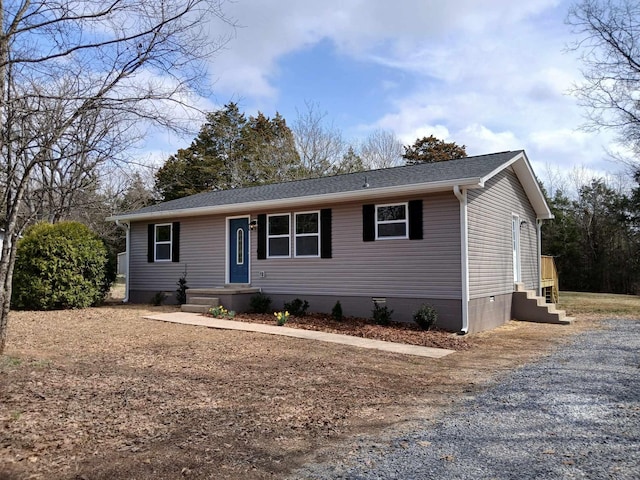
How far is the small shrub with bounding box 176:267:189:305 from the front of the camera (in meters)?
13.8

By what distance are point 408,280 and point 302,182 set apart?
5.77 meters

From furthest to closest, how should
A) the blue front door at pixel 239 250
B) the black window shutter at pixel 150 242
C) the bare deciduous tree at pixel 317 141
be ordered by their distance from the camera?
the bare deciduous tree at pixel 317 141
the black window shutter at pixel 150 242
the blue front door at pixel 239 250

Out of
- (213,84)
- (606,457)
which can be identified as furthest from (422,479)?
(213,84)

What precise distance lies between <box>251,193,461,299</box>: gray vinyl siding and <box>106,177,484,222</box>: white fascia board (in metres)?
0.38

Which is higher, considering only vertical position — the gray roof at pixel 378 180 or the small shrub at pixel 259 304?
the gray roof at pixel 378 180

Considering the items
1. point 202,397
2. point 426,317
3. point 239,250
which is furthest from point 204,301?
point 202,397

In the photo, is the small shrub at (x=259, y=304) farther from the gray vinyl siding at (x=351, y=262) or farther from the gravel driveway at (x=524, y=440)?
the gravel driveway at (x=524, y=440)

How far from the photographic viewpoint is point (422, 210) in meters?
10.2

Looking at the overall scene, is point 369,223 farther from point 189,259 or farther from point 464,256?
point 189,259

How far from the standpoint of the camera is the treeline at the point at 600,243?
23984 millimetres

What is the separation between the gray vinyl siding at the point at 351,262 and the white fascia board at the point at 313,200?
0.91 feet

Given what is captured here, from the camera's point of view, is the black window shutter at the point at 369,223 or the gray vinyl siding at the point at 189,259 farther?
the gray vinyl siding at the point at 189,259

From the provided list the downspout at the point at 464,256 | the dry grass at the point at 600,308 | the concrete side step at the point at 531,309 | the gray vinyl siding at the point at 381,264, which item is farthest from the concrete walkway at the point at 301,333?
the dry grass at the point at 600,308

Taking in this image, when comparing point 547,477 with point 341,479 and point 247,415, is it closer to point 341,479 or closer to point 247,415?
point 341,479
